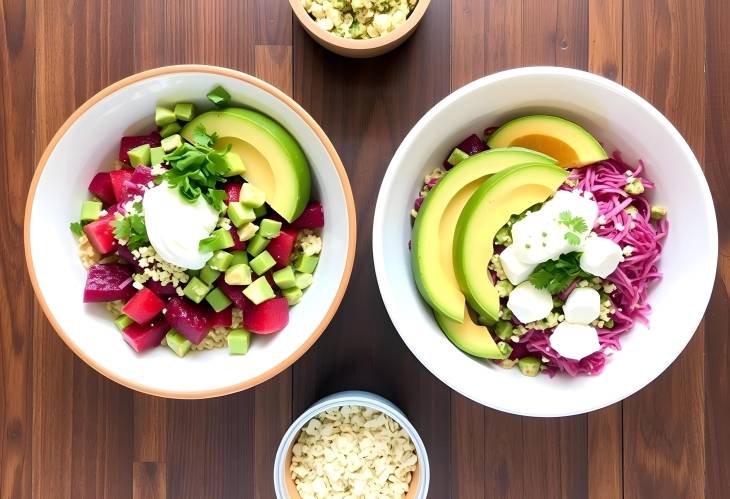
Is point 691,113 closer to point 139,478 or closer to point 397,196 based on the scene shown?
A: point 397,196

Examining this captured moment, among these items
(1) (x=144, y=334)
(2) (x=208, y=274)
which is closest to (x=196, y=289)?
(2) (x=208, y=274)

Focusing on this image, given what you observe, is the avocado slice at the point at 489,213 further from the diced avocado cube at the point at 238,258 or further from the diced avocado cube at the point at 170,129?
the diced avocado cube at the point at 170,129

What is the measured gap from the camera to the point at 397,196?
1.10 metres

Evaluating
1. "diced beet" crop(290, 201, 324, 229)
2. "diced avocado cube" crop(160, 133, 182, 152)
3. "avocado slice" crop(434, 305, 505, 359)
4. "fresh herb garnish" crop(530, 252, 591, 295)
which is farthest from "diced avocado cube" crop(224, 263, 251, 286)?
"fresh herb garnish" crop(530, 252, 591, 295)

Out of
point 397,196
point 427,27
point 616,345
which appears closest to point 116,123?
point 397,196

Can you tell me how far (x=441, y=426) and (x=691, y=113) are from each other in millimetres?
791

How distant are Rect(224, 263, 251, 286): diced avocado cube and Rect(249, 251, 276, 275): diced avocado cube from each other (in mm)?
18

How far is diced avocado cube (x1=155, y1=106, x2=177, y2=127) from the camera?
3.72 feet

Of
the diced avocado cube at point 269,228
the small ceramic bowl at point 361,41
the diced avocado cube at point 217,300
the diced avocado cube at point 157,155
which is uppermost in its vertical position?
the small ceramic bowl at point 361,41

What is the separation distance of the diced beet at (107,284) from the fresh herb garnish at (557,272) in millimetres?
693

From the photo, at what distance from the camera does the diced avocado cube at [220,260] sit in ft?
3.59

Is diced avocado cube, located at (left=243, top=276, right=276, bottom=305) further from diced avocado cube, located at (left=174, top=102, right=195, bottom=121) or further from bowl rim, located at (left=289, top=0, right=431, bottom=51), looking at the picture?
bowl rim, located at (left=289, top=0, right=431, bottom=51)

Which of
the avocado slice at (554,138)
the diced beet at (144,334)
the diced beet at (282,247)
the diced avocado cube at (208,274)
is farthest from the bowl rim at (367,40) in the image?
the diced beet at (144,334)

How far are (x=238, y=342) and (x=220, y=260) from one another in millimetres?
156
